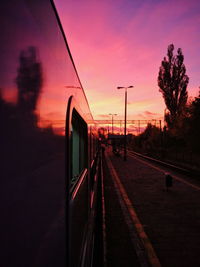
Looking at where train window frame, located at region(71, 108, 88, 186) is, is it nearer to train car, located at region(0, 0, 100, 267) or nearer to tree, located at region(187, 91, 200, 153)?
train car, located at region(0, 0, 100, 267)

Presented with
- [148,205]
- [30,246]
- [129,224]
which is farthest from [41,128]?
[148,205]

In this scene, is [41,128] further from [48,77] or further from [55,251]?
[55,251]

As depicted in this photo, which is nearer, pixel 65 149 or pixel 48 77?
pixel 48 77

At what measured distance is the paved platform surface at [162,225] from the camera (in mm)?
4664

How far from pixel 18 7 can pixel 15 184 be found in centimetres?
66

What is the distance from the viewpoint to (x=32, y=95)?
1.02 meters

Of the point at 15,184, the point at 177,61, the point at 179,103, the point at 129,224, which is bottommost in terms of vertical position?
the point at 129,224

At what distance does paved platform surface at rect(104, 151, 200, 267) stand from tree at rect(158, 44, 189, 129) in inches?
989

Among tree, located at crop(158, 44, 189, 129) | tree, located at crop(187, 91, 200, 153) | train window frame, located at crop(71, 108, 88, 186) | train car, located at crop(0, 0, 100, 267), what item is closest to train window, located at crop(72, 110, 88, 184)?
train window frame, located at crop(71, 108, 88, 186)

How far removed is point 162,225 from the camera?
20.7ft

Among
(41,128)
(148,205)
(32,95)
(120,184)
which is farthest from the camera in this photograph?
(120,184)

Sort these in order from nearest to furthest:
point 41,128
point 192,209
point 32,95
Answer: point 32,95 < point 41,128 < point 192,209

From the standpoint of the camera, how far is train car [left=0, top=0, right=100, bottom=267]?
0.77 meters

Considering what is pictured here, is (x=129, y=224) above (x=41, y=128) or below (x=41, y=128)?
below
